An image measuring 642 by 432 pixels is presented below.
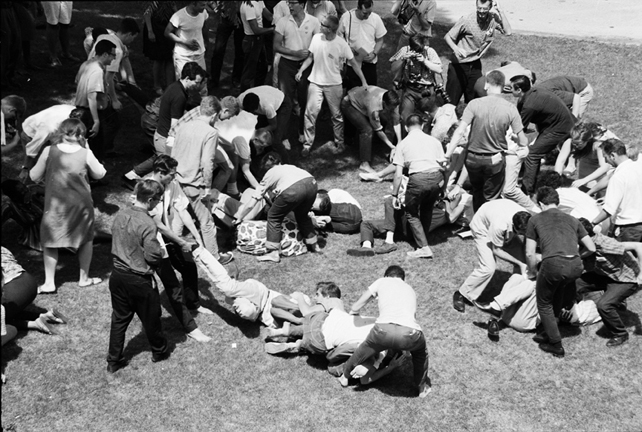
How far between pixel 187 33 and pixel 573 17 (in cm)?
819

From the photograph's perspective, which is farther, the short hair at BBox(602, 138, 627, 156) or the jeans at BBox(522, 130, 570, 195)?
the jeans at BBox(522, 130, 570, 195)

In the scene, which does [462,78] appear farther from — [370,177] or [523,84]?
[370,177]

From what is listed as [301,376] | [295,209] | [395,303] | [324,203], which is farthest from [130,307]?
[324,203]

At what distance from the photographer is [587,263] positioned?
26.6 feet

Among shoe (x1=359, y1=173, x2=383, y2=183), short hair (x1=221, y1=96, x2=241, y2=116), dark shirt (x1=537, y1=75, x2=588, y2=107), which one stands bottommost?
shoe (x1=359, y1=173, x2=383, y2=183)

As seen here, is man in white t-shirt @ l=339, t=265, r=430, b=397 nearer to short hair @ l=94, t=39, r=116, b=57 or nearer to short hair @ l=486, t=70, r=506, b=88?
short hair @ l=486, t=70, r=506, b=88

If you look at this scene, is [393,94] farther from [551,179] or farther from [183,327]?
[183,327]

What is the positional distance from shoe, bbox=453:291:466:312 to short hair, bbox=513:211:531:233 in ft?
3.31

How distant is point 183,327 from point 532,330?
3588 mm

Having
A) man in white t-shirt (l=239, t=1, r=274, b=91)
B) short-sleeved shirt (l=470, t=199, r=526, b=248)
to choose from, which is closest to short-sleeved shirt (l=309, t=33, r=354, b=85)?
man in white t-shirt (l=239, t=1, r=274, b=91)

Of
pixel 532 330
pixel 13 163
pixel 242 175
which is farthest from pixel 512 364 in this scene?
pixel 13 163

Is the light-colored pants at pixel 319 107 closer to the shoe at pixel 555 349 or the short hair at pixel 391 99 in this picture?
the short hair at pixel 391 99

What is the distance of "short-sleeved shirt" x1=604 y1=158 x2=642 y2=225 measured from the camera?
809 centimetres

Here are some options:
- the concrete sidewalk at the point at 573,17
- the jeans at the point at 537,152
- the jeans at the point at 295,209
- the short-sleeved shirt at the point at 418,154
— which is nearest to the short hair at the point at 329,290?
the jeans at the point at 295,209
